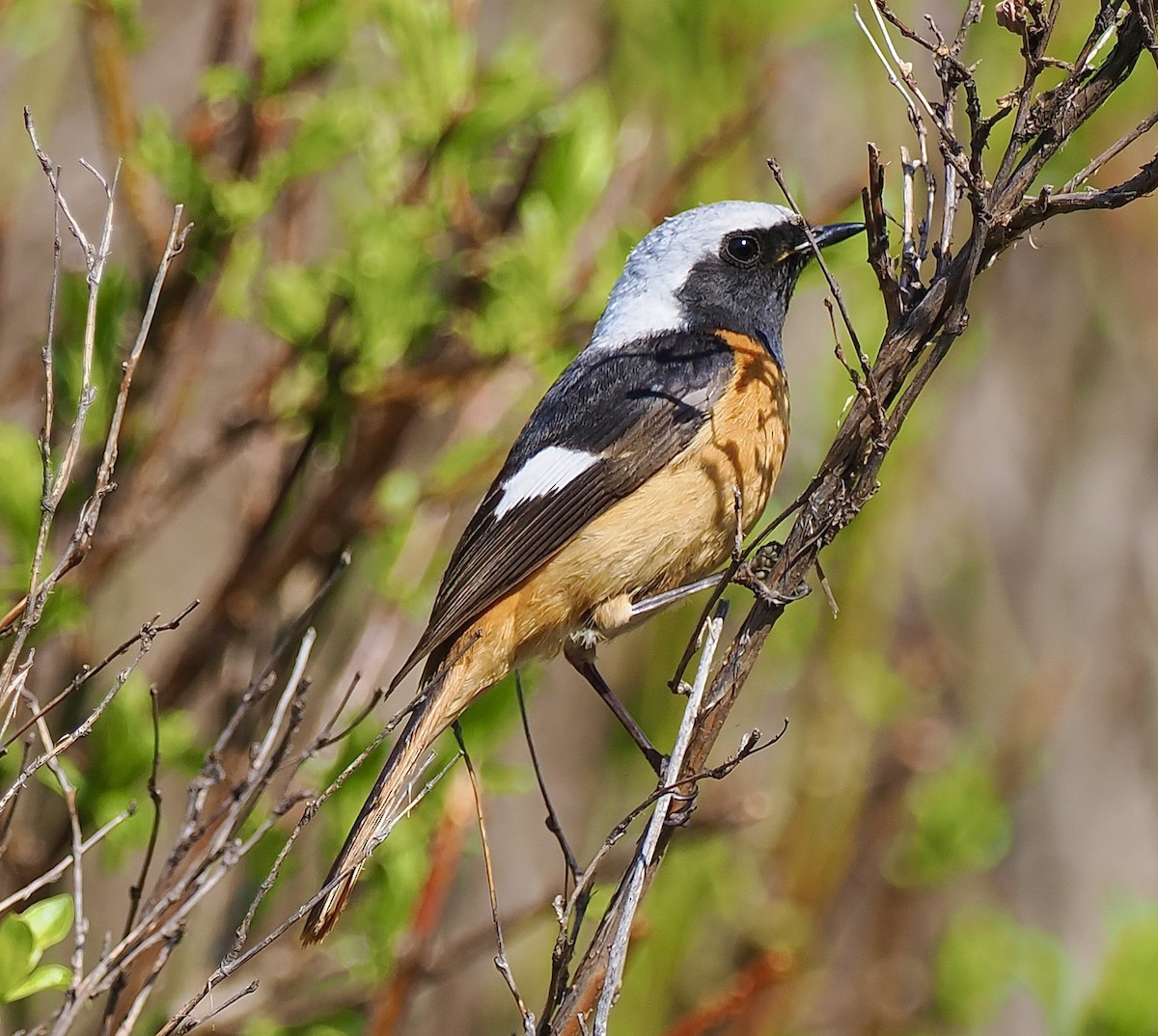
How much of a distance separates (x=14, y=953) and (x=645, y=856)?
0.91 meters

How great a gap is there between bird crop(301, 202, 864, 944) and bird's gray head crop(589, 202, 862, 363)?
0.08m

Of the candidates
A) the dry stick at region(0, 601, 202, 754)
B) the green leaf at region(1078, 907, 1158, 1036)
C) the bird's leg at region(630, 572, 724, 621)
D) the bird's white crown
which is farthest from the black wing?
the green leaf at region(1078, 907, 1158, 1036)

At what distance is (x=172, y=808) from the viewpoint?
4.79m

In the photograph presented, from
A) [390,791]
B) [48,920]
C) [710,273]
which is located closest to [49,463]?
[48,920]

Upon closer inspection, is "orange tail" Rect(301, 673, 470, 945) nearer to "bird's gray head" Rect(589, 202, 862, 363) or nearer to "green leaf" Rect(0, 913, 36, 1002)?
"green leaf" Rect(0, 913, 36, 1002)

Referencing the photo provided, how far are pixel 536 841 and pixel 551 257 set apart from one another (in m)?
2.70

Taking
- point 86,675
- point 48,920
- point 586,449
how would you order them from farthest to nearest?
point 586,449 < point 48,920 < point 86,675

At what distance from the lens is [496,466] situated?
3576 millimetres

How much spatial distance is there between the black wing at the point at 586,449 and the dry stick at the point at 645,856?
919 millimetres

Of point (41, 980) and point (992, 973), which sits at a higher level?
point (41, 980)

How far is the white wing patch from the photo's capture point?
10.4 feet

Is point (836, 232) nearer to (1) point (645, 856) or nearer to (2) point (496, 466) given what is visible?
(2) point (496, 466)

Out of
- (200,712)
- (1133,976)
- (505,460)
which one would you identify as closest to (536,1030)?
(505,460)

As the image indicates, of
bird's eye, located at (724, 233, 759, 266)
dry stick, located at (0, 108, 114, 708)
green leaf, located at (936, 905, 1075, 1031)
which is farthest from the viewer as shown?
green leaf, located at (936, 905, 1075, 1031)
